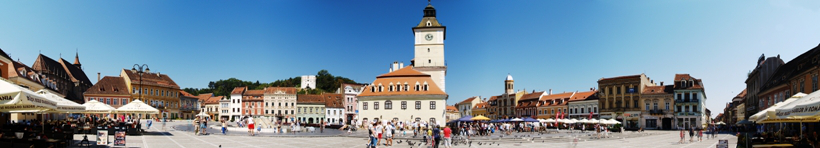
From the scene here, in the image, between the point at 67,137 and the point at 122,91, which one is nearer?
the point at 67,137

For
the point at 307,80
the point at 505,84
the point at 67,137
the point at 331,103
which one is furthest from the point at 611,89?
the point at 307,80

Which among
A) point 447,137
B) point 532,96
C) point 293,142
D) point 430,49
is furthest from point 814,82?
point 532,96

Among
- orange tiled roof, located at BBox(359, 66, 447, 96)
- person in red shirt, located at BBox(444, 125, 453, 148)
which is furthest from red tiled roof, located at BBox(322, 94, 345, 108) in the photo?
person in red shirt, located at BBox(444, 125, 453, 148)

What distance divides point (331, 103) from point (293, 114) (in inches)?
295

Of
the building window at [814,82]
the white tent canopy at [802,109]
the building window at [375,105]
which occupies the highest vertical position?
the building window at [814,82]

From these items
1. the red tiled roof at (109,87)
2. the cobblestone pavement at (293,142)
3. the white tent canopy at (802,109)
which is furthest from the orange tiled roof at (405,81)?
the red tiled roof at (109,87)

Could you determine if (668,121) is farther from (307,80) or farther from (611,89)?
(307,80)

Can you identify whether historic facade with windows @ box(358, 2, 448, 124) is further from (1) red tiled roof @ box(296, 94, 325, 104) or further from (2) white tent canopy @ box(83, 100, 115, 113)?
(1) red tiled roof @ box(296, 94, 325, 104)

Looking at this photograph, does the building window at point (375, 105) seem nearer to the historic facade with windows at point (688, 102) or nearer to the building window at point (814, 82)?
the building window at point (814, 82)

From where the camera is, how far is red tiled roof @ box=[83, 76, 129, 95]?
83.5 metres

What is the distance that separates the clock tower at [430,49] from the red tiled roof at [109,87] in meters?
46.6

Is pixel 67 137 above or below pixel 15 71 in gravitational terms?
below

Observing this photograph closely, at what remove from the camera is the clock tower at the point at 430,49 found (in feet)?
227

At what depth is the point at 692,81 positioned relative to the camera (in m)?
71.4
